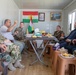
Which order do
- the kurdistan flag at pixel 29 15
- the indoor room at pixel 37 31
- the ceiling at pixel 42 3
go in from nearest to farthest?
1. the indoor room at pixel 37 31
2. the ceiling at pixel 42 3
3. the kurdistan flag at pixel 29 15

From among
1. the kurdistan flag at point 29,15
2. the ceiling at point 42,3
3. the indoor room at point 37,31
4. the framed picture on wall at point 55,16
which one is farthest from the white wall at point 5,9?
the framed picture on wall at point 55,16

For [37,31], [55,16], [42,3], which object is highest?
[42,3]

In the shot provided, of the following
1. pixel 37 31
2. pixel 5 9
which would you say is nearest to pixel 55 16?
pixel 37 31

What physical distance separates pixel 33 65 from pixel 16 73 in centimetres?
83

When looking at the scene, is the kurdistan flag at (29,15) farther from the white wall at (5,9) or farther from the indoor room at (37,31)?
the white wall at (5,9)

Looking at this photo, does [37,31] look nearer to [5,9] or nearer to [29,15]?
[5,9]

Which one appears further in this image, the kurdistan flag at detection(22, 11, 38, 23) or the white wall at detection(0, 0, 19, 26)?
the kurdistan flag at detection(22, 11, 38, 23)

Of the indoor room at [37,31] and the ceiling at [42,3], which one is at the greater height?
the ceiling at [42,3]

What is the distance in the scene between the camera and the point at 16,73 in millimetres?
3207

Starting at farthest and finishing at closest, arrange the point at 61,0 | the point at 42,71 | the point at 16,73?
the point at 61,0 < the point at 42,71 < the point at 16,73

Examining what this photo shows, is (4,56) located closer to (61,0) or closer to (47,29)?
(61,0)

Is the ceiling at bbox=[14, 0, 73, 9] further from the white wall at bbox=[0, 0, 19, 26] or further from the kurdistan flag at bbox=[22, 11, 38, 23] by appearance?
the kurdistan flag at bbox=[22, 11, 38, 23]

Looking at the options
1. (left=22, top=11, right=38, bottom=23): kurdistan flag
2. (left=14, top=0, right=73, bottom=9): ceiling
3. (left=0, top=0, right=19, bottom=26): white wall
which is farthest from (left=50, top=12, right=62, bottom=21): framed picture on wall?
(left=0, top=0, right=19, bottom=26): white wall

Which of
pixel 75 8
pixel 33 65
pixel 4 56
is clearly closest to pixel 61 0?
pixel 75 8
